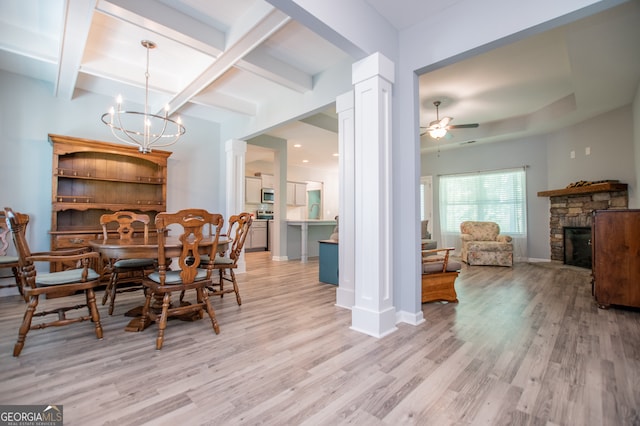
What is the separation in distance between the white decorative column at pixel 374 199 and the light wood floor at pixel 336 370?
0.23m

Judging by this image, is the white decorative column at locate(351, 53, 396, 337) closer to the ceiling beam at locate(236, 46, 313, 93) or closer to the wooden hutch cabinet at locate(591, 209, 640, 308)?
the ceiling beam at locate(236, 46, 313, 93)

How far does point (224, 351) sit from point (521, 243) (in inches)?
269

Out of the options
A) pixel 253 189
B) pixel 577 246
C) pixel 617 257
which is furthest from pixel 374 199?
pixel 253 189

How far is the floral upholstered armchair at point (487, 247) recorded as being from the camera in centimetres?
573

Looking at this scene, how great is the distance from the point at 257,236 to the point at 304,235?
264 centimetres

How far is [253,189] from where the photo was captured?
8.73 meters

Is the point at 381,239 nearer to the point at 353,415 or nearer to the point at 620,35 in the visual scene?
the point at 353,415

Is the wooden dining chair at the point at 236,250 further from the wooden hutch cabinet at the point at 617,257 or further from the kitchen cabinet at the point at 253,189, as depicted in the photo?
the kitchen cabinet at the point at 253,189

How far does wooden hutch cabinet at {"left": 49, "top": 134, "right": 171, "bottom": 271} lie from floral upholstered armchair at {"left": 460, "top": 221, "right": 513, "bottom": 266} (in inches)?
228

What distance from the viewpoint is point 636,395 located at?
1562mm

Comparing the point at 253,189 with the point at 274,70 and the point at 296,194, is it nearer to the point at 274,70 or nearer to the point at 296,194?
the point at 296,194

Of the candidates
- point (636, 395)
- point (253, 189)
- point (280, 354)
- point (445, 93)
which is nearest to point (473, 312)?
point (636, 395)

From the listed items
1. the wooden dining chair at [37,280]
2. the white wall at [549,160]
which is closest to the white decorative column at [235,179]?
the wooden dining chair at [37,280]

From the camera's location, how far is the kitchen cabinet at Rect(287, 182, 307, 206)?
920 cm
